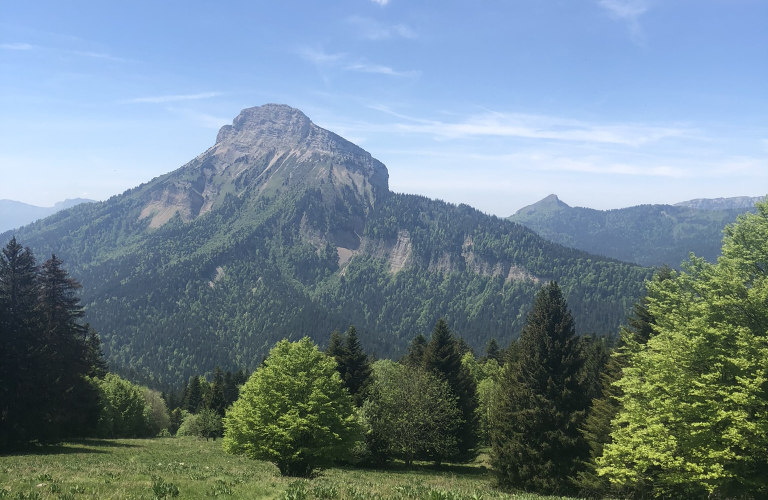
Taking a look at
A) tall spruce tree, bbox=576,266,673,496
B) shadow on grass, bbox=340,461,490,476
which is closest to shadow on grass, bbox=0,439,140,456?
shadow on grass, bbox=340,461,490,476

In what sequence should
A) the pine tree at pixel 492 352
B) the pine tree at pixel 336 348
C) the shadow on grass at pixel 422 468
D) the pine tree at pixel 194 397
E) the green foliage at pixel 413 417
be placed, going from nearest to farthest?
the shadow on grass at pixel 422 468
the green foliage at pixel 413 417
the pine tree at pixel 336 348
the pine tree at pixel 492 352
the pine tree at pixel 194 397

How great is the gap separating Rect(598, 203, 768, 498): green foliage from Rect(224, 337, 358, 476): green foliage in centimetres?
1579

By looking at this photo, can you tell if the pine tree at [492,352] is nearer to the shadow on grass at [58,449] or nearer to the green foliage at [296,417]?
the green foliage at [296,417]

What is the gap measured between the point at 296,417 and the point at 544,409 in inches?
625

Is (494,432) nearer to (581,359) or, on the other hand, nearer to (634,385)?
(581,359)

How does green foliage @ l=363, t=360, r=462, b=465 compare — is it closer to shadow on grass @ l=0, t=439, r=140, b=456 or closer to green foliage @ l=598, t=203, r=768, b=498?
green foliage @ l=598, t=203, r=768, b=498

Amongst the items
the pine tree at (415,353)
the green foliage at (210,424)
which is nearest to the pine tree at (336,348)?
the pine tree at (415,353)

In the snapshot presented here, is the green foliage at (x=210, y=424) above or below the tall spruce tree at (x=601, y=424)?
below

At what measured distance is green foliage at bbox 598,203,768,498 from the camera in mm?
17141

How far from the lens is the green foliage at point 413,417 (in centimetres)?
4069

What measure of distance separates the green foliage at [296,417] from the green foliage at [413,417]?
10899 millimetres

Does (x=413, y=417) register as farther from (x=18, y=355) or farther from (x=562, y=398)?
(x=18, y=355)

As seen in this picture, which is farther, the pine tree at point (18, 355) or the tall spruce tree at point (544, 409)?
the pine tree at point (18, 355)

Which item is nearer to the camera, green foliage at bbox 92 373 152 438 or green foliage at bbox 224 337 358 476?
green foliage at bbox 224 337 358 476
